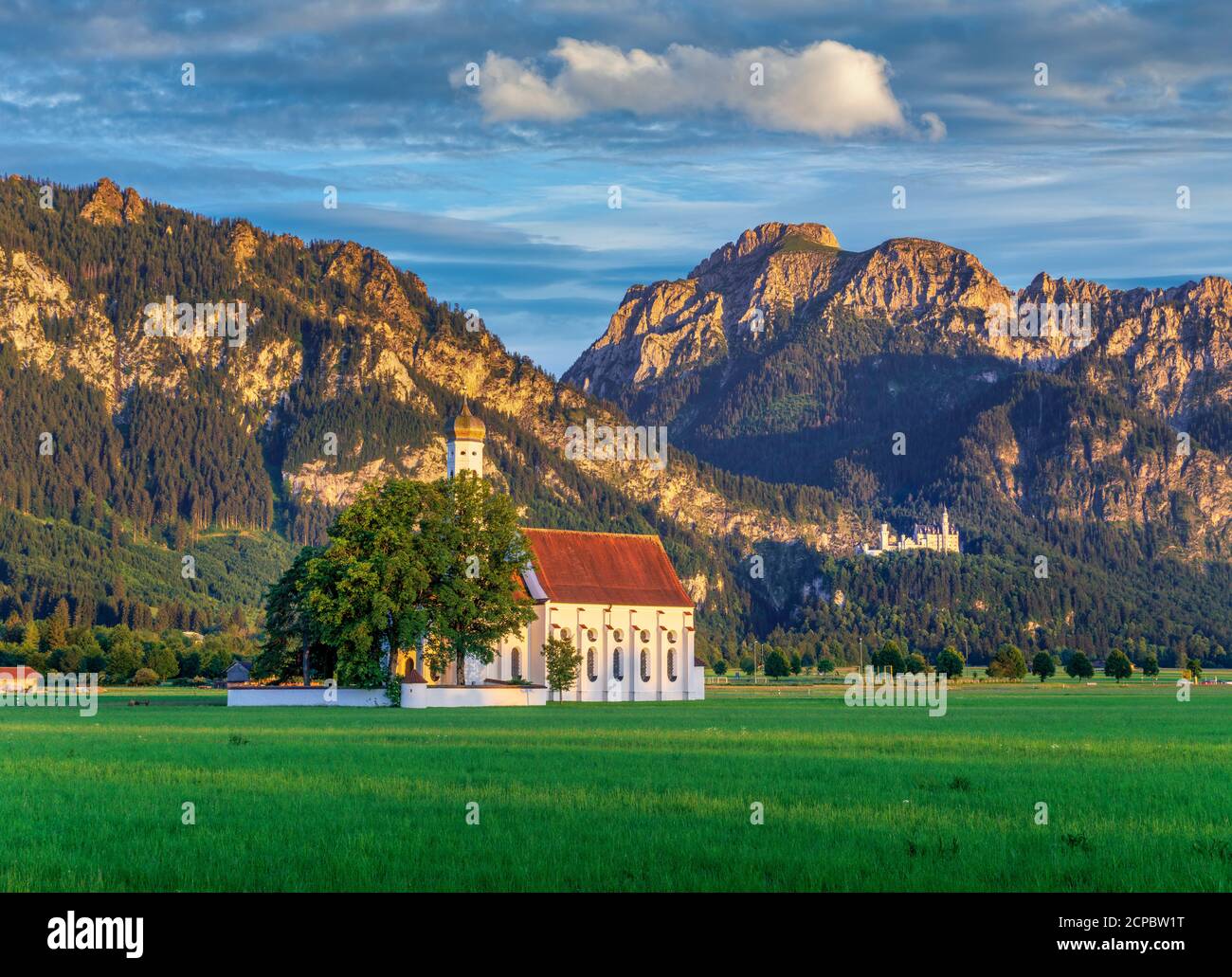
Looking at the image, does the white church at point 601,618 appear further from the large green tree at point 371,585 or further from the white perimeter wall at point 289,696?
the large green tree at point 371,585

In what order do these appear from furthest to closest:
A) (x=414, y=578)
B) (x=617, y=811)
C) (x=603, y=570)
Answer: (x=603, y=570) → (x=414, y=578) → (x=617, y=811)

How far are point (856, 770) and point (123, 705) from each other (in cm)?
6083

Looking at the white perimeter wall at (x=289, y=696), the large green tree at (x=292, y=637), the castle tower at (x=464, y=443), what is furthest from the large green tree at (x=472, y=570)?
the castle tower at (x=464, y=443)

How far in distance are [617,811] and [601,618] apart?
9286 centimetres

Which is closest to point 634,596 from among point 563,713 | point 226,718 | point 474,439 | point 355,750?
point 474,439

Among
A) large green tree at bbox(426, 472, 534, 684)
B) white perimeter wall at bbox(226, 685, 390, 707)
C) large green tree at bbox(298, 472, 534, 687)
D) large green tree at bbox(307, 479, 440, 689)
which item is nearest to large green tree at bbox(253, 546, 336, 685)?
large green tree at bbox(298, 472, 534, 687)

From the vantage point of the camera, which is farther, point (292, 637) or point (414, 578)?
point (292, 637)

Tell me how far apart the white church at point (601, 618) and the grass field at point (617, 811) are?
5878cm

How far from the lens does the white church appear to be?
115 m

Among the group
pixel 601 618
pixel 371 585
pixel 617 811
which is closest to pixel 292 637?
pixel 371 585

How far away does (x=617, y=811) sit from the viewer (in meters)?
28.0

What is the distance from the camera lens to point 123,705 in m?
88.5

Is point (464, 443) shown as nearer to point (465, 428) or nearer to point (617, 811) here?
point (465, 428)
